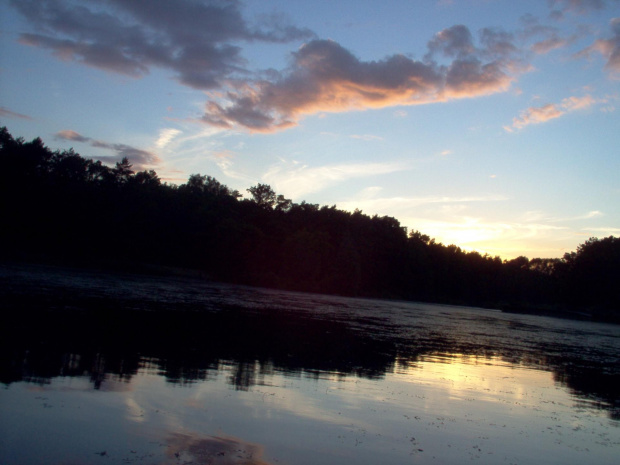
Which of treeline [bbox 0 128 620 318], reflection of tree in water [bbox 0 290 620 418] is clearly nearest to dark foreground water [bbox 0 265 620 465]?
reflection of tree in water [bbox 0 290 620 418]

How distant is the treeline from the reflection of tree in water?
55.1 meters

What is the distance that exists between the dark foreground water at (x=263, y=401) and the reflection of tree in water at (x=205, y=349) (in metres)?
0.10

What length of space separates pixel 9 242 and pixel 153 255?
31.8 m

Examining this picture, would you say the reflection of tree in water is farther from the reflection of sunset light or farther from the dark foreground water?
the reflection of sunset light

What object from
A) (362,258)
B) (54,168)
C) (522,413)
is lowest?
(522,413)

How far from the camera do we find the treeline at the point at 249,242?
80062 millimetres

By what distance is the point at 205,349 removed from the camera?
16781 millimetres

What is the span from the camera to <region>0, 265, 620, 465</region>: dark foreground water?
26.0 ft

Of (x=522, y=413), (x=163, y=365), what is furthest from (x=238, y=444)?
(x=522, y=413)

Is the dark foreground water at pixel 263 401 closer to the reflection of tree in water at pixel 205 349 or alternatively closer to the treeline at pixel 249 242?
the reflection of tree in water at pixel 205 349

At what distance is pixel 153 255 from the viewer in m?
102

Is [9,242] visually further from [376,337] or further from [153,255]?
[376,337]

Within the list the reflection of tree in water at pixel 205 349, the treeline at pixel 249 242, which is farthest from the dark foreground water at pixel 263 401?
the treeline at pixel 249 242

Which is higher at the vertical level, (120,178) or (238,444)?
(120,178)
